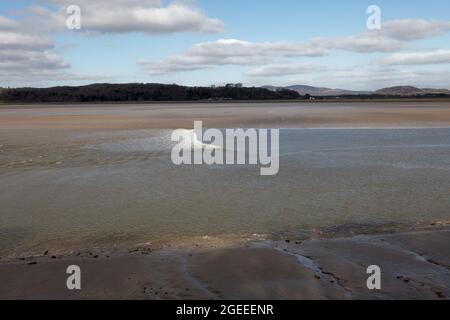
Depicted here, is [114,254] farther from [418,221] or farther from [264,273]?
[418,221]

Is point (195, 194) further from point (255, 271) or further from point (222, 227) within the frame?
point (255, 271)

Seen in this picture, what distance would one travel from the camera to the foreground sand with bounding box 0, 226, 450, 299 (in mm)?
4902

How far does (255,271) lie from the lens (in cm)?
555

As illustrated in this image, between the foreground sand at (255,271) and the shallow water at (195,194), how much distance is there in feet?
3.17

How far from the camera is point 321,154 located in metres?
15.9

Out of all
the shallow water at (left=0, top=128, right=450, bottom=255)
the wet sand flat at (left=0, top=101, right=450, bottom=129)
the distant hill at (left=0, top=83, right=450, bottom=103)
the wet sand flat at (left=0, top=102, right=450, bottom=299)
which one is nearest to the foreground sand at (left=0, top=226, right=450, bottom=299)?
the wet sand flat at (left=0, top=102, right=450, bottom=299)

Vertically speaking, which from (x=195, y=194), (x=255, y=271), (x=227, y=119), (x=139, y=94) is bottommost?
(x=255, y=271)

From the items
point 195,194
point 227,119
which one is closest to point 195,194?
point 195,194

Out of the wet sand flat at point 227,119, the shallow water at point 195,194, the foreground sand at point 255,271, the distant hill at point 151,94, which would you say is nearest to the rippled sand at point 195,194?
the shallow water at point 195,194

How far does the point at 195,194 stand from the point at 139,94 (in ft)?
395

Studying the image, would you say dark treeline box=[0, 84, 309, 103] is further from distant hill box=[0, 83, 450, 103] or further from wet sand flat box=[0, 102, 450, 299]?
wet sand flat box=[0, 102, 450, 299]

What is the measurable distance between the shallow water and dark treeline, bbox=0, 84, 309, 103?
108 m

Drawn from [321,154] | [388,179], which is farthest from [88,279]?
[321,154]

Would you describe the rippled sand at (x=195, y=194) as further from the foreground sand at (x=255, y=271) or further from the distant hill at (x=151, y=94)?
the distant hill at (x=151, y=94)
